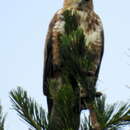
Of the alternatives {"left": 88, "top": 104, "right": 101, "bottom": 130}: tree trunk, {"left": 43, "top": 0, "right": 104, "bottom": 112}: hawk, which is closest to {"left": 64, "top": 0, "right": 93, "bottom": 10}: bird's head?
{"left": 43, "top": 0, "right": 104, "bottom": 112}: hawk

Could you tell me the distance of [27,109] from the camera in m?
2.24

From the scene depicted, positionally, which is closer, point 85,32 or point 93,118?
point 93,118

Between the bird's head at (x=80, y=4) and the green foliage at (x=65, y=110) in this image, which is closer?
the green foliage at (x=65, y=110)

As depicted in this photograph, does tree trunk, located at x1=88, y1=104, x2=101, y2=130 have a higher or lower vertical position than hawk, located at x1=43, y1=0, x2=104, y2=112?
lower

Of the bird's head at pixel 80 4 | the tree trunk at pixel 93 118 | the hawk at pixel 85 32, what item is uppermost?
the bird's head at pixel 80 4

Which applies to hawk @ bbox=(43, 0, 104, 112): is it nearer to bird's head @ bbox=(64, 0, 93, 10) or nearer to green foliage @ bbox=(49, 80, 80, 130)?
bird's head @ bbox=(64, 0, 93, 10)

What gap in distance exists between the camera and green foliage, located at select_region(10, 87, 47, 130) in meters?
2.21

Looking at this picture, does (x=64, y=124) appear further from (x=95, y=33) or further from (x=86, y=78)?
(x=95, y=33)

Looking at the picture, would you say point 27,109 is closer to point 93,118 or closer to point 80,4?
point 93,118

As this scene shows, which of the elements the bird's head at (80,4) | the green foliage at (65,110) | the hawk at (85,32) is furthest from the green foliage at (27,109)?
the bird's head at (80,4)

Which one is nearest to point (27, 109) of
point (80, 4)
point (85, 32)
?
point (85, 32)

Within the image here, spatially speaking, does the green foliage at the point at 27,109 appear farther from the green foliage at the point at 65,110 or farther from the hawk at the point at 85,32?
the hawk at the point at 85,32

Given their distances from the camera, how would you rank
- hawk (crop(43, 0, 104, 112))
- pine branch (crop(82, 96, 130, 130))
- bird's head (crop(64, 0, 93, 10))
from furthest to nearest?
bird's head (crop(64, 0, 93, 10)) → hawk (crop(43, 0, 104, 112)) → pine branch (crop(82, 96, 130, 130))

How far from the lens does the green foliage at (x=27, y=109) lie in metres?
2.21
